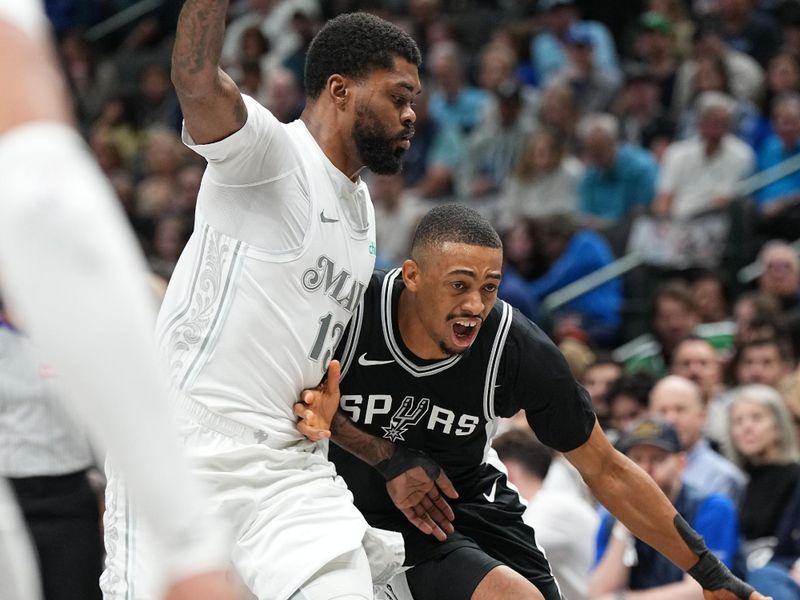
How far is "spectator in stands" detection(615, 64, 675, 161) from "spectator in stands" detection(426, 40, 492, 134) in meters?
1.18

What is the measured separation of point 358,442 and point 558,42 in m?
8.85

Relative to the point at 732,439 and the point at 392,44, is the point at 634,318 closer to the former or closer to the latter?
the point at 732,439

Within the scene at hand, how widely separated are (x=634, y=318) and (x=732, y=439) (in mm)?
3061

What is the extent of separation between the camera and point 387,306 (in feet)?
13.3

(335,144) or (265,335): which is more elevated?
(335,144)

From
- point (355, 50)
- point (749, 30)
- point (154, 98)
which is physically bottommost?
point (355, 50)

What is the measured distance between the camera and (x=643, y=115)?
37.4ft

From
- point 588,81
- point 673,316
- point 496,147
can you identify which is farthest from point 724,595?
point 588,81

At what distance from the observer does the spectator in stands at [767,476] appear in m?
6.27

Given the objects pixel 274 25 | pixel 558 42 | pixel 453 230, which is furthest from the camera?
pixel 274 25

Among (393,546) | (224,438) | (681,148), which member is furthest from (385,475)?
(681,148)

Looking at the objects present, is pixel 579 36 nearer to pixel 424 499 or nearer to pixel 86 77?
pixel 86 77

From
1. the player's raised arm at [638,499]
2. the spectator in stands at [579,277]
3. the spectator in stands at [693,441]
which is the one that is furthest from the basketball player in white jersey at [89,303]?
the spectator in stands at [579,277]

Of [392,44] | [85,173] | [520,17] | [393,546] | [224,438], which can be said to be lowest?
[393,546]
